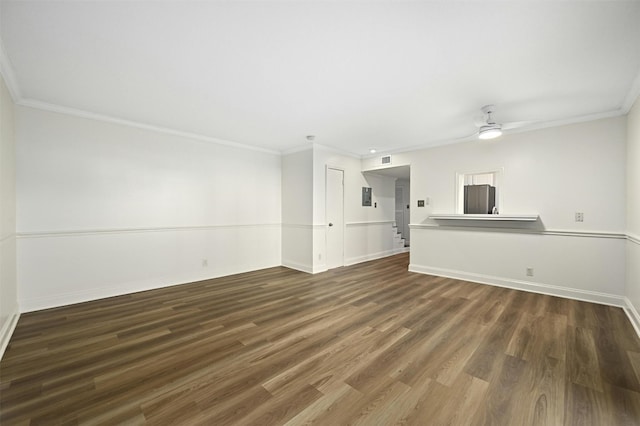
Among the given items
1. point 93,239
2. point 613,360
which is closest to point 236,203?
point 93,239

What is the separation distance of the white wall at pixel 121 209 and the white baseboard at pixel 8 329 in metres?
0.24

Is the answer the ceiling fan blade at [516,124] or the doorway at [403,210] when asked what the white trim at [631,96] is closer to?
the ceiling fan blade at [516,124]

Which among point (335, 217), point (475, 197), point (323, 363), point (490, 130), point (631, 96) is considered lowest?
point (323, 363)

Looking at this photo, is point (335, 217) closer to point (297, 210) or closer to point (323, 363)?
point (297, 210)

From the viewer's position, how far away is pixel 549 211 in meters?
3.85

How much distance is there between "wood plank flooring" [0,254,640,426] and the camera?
62.9 inches

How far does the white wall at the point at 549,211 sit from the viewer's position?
135 inches

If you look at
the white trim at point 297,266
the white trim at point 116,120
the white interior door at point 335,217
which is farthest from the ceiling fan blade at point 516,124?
the white trim at point 116,120

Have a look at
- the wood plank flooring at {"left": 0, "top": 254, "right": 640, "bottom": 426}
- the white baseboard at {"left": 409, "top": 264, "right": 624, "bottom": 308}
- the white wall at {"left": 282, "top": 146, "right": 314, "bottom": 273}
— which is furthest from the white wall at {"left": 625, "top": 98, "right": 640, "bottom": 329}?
the white wall at {"left": 282, "top": 146, "right": 314, "bottom": 273}

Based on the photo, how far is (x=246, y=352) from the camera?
227 centimetres

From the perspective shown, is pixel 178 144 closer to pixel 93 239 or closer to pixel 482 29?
pixel 93 239

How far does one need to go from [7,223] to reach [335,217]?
4663 millimetres

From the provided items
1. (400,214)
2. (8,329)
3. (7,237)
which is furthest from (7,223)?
(400,214)

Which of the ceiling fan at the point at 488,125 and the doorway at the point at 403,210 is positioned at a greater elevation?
the ceiling fan at the point at 488,125
